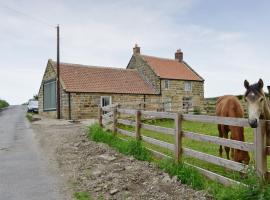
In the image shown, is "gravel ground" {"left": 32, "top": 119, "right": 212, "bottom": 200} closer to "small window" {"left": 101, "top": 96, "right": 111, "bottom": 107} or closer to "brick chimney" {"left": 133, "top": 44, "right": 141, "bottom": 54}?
"small window" {"left": 101, "top": 96, "right": 111, "bottom": 107}

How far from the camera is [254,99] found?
6027mm

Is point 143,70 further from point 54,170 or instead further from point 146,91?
point 54,170

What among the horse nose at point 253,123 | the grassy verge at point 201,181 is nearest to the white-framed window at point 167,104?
the grassy verge at point 201,181

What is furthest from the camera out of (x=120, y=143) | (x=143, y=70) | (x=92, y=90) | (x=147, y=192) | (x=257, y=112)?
(x=143, y=70)

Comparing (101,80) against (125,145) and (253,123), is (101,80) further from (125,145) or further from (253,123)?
(253,123)

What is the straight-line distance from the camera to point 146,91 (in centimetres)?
3641

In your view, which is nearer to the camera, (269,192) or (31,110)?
(269,192)

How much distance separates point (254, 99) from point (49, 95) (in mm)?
31684

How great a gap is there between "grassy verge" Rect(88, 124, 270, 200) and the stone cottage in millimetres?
17580

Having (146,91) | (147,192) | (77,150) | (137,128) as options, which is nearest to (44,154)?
(77,150)

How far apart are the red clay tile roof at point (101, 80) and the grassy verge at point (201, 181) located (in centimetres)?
2019

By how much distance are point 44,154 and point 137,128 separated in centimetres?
374

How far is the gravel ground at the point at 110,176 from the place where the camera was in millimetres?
6870

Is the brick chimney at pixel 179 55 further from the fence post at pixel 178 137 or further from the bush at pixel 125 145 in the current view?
the fence post at pixel 178 137
